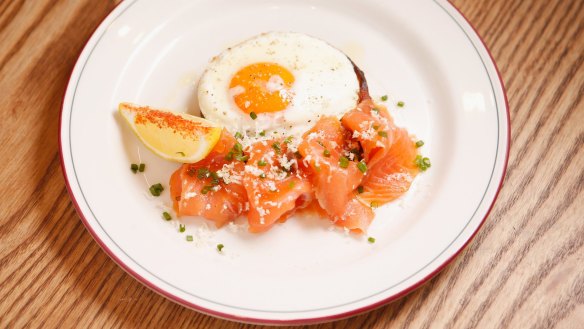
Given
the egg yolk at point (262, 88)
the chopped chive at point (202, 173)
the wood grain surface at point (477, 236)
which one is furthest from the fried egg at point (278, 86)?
the wood grain surface at point (477, 236)

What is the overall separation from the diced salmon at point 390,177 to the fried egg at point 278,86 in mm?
457

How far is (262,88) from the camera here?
3.72 m

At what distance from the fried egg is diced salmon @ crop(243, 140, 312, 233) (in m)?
0.28

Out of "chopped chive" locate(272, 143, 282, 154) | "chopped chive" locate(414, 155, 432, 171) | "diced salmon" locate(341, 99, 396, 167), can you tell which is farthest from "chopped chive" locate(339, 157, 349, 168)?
"chopped chive" locate(414, 155, 432, 171)

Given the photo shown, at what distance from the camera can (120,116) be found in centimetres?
379

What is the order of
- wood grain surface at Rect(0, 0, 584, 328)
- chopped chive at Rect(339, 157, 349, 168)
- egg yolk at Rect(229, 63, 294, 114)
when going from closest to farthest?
1. wood grain surface at Rect(0, 0, 584, 328)
2. chopped chive at Rect(339, 157, 349, 168)
3. egg yolk at Rect(229, 63, 294, 114)

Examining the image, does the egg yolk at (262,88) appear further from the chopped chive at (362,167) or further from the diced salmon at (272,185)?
the chopped chive at (362,167)

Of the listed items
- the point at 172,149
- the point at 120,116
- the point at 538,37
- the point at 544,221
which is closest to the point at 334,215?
the point at 172,149

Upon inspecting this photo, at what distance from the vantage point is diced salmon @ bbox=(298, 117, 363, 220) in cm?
334

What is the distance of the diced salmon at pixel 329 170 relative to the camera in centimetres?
334

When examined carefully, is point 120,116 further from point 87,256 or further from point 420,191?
point 420,191

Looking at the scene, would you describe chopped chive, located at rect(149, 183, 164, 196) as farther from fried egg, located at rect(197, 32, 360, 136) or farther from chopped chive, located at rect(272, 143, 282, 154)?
chopped chive, located at rect(272, 143, 282, 154)

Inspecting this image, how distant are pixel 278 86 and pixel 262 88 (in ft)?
0.35

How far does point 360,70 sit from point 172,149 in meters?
1.44
